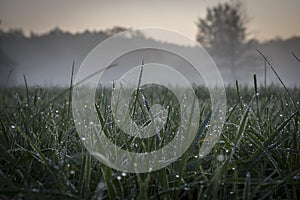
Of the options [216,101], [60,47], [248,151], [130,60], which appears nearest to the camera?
[248,151]

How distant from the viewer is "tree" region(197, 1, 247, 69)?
31172 millimetres

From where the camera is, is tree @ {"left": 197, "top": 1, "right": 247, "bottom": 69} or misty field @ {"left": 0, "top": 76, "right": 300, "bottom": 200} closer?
misty field @ {"left": 0, "top": 76, "right": 300, "bottom": 200}

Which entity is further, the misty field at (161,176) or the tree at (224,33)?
the tree at (224,33)

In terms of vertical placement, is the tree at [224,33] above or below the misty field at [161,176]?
above

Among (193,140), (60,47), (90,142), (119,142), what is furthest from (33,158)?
(60,47)

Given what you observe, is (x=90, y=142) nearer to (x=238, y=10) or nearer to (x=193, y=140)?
(x=193, y=140)

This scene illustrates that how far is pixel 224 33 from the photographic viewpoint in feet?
104

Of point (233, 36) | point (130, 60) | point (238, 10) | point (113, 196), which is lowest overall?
point (113, 196)

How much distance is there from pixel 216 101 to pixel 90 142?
3.53ft

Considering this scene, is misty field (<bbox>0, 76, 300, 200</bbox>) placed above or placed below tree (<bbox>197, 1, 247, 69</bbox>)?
below

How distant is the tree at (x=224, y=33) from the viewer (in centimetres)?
3117

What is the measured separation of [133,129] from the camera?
3.84 ft

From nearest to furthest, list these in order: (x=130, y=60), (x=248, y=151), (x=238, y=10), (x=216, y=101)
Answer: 1. (x=248, y=151)
2. (x=216, y=101)
3. (x=130, y=60)
4. (x=238, y=10)

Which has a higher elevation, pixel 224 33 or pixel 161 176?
pixel 224 33
